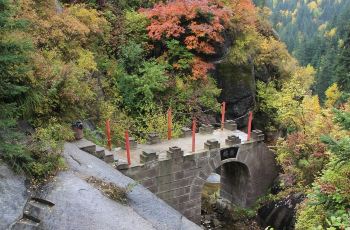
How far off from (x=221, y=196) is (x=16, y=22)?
1406cm

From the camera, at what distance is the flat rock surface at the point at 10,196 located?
277 inches

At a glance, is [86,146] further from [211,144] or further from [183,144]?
[211,144]

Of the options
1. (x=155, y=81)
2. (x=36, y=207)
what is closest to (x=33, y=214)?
(x=36, y=207)

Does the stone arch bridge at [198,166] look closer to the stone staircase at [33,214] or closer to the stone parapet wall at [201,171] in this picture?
the stone parapet wall at [201,171]

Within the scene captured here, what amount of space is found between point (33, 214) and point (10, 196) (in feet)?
1.85

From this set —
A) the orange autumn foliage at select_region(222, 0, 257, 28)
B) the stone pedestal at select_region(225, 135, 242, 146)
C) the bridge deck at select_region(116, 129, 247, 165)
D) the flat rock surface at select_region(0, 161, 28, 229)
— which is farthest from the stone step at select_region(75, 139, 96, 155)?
the orange autumn foliage at select_region(222, 0, 257, 28)

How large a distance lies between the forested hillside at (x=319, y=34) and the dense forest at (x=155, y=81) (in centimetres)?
2080

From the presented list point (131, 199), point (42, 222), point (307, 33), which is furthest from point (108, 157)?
point (307, 33)

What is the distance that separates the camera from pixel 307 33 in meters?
130

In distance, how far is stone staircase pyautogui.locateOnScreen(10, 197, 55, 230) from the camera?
7.11 m

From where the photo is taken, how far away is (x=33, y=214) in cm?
738

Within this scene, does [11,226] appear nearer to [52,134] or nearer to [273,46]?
[52,134]

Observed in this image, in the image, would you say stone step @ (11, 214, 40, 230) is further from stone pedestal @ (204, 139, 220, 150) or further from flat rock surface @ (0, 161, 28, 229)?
stone pedestal @ (204, 139, 220, 150)

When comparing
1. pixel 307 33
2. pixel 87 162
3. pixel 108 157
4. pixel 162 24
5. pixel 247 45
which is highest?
pixel 162 24
